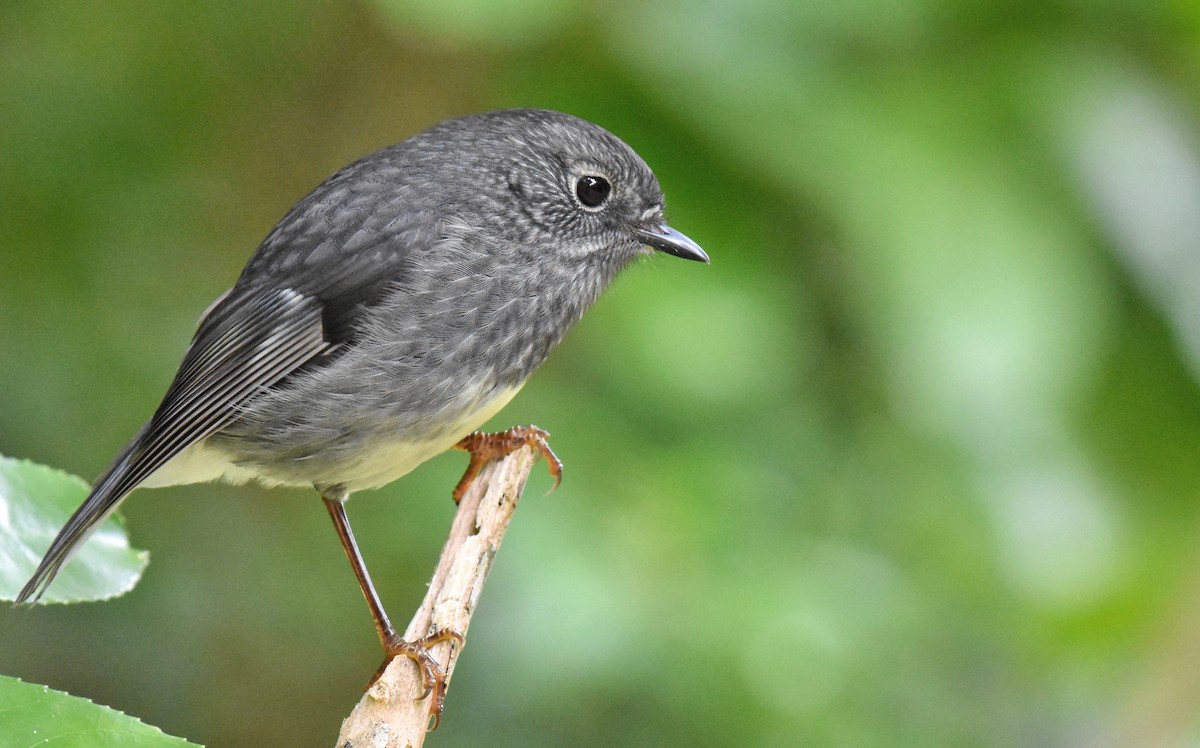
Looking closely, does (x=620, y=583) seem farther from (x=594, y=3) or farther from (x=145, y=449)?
(x=594, y=3)

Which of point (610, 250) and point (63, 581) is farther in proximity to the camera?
point (610, 250)

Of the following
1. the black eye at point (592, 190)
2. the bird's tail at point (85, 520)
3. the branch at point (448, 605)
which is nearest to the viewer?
the bird's tail at point (85, 520)

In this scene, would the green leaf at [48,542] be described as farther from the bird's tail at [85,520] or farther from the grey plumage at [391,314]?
the grey plumage at [391,314]

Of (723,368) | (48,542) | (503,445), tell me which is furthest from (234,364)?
(723,368)

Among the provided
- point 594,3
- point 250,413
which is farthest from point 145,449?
point 594,3

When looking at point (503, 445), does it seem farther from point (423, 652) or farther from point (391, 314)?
point (423, 652)

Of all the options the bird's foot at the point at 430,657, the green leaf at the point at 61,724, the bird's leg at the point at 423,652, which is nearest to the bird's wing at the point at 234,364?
the bird's leg at the point at 423,652

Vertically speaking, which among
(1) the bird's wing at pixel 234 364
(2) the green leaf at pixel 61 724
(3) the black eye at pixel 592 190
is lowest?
(2) the green leaf at pixel 61 724

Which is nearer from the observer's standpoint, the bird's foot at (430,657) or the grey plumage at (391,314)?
the bird's foot at (430,657)
